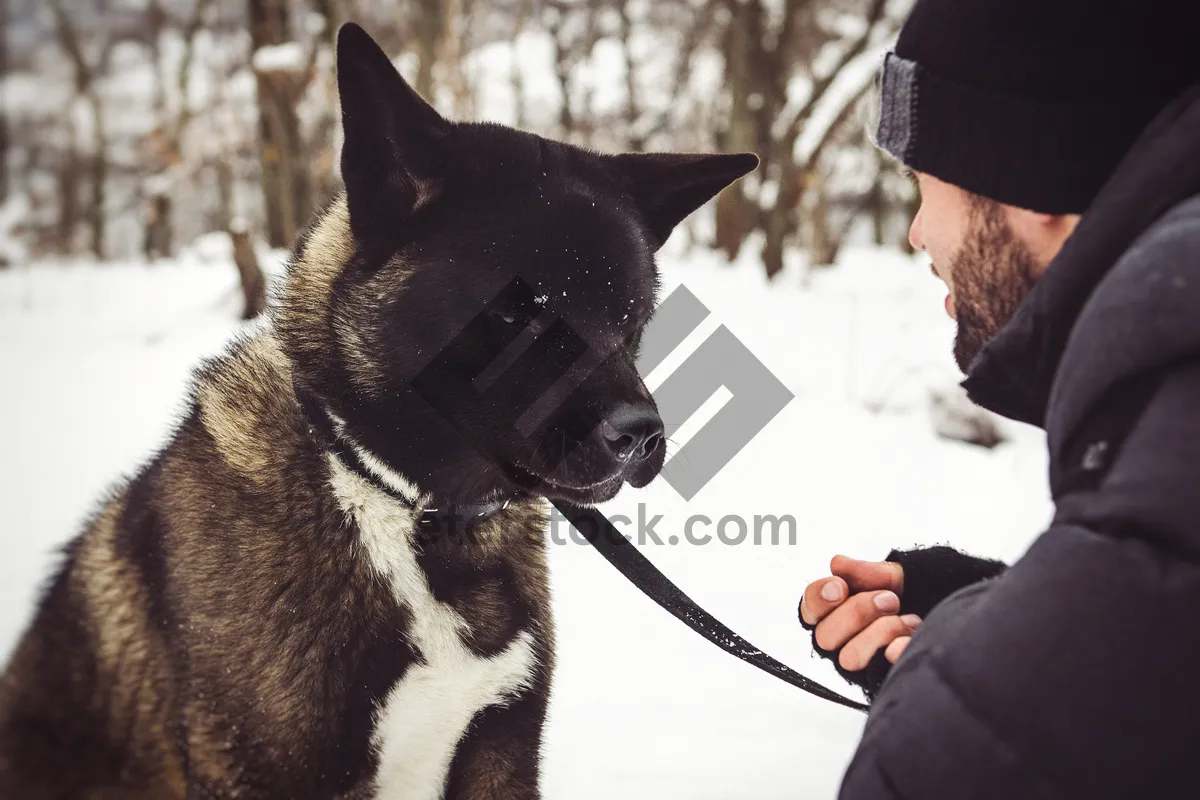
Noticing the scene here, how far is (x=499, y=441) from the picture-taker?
1891mm

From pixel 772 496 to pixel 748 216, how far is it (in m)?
11.1

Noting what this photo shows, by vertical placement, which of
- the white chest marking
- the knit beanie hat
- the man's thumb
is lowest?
the white chest marking

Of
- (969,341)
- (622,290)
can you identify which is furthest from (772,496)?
(969,341)

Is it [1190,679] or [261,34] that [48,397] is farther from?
[1190,679]

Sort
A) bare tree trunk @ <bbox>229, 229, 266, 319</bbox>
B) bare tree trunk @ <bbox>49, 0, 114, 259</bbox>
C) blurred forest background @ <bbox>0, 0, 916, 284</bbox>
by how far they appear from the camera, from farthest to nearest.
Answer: bare tree trunk @ <bbox>49, 0, 114, 259</bbox> → blurred forest background @ <bbox>0, 0, 916, 284</bbox> → bare tree trunk @ <bbox>229, 229, 266, 319</bbox>

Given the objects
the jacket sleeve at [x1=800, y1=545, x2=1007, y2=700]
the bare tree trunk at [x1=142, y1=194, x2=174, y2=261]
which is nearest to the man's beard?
the jacket sleeve at [x1=800, y1=545, x2=1007, y2=700]

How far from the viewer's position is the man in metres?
0.83

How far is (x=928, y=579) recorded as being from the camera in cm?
162

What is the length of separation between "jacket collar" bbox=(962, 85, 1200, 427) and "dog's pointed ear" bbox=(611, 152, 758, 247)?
1.17 m

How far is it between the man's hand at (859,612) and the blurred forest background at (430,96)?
3.30 m

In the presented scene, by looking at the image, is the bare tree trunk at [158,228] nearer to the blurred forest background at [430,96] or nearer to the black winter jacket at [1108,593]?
the blurred forest background at [430,96]

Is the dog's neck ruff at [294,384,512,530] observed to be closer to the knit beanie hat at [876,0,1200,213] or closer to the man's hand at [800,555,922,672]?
the man's hand at [800,555,922,672]

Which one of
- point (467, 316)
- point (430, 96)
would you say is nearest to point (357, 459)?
point (467, 316)

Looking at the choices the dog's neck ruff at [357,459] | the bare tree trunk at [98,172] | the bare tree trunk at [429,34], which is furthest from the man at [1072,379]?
the bare tree trunk at [98,172]
